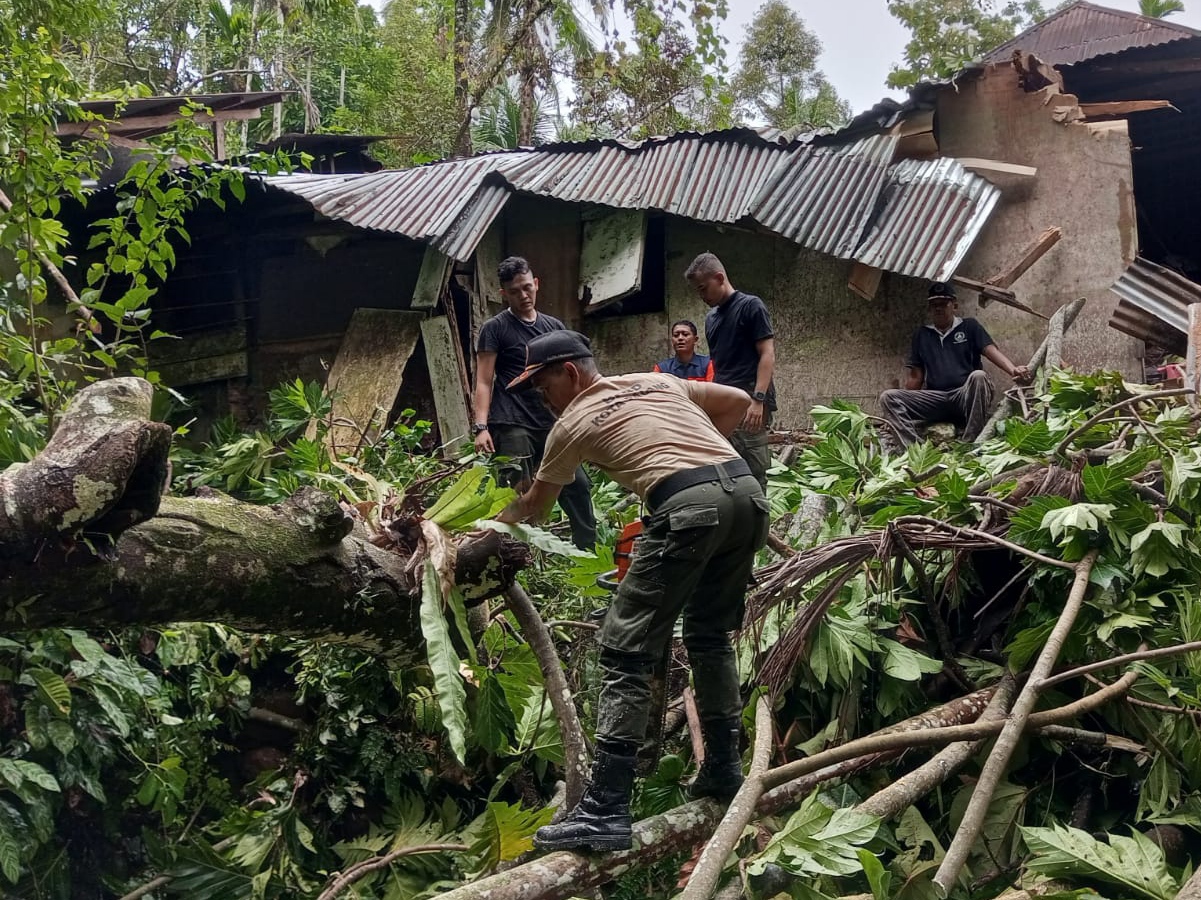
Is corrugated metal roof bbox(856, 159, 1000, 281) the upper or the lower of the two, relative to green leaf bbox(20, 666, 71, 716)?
upper

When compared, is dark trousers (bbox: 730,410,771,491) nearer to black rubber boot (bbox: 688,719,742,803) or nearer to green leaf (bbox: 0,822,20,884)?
black rubber boot (bbox: 688,719,742,803)

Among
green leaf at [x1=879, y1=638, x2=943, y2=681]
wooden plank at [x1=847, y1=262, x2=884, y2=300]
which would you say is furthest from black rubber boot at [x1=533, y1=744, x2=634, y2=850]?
wooden plank at [x1=847, y1=262, x2=884, y2=300]

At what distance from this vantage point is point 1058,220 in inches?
324

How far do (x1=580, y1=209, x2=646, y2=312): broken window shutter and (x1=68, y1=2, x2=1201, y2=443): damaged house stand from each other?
0.02m

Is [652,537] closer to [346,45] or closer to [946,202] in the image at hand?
[946,202]

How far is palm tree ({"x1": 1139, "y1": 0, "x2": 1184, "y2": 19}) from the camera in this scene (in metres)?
14.6

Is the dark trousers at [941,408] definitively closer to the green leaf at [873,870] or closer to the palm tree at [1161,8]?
the green leaf at [873,870]

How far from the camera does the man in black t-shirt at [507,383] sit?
560 centimetres

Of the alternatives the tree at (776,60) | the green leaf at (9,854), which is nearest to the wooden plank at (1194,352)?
the green leaf at (9,854)

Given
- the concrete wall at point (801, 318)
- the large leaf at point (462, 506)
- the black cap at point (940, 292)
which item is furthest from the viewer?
the concrete wall at point (801, 318)

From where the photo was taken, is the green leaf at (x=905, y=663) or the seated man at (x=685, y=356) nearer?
the green leaf at (x=905, y=663)

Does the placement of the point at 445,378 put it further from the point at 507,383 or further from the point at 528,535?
the point at 528,535

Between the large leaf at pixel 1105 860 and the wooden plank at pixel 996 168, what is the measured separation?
6417 millimetres

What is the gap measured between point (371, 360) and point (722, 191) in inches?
125
